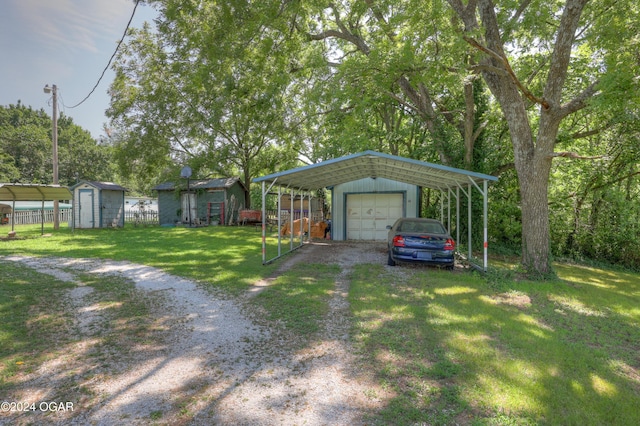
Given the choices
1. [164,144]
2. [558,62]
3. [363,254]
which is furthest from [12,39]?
[164,144]

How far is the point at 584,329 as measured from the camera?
5219 millimetres

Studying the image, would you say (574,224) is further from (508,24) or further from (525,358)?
(525,358)

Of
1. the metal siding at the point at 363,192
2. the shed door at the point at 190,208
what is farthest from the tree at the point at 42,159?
the metal siding at the point at 363,192

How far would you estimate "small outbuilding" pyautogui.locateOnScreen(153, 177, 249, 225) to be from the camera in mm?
24094

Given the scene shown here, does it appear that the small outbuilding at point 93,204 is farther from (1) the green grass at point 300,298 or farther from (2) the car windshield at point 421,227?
(2) the car windshield at point 421,227

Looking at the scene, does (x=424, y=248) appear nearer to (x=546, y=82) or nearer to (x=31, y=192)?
(x=546, y=82)

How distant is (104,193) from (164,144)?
595 centimetres

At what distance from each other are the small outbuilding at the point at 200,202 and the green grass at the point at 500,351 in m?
18.3

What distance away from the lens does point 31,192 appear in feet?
51.3

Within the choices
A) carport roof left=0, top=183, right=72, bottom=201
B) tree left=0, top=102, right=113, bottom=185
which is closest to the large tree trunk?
carport roof left=0, top=183, right=72, bottom=201

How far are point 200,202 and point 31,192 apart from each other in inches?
398

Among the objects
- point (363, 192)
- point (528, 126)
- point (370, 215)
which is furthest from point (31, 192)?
point (528, 126)

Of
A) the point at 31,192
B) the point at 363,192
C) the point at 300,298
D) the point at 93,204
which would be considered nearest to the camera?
the point at 300,298

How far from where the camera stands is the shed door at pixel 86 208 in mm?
19703
